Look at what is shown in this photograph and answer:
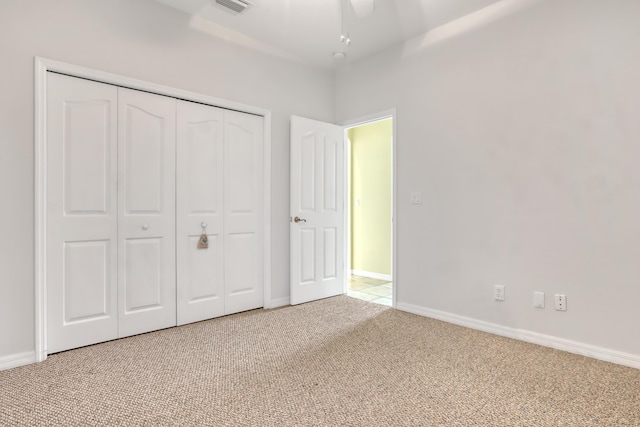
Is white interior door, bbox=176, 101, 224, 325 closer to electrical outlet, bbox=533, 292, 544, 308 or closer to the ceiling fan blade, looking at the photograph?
the ceiling fan blade

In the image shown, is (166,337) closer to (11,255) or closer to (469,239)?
(11,255)

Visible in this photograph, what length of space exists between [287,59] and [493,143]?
218 centimetres

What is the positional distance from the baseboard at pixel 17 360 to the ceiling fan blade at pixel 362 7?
131 inches

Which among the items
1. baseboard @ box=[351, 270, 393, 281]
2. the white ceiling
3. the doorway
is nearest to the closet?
the white ceiling

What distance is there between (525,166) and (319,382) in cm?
214

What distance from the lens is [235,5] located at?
270 centimetres

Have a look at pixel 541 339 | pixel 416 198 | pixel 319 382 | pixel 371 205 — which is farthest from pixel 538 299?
pixel 371 205

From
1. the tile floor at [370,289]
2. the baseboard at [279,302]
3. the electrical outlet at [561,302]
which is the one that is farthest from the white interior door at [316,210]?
the electrical outlet at [561,302]

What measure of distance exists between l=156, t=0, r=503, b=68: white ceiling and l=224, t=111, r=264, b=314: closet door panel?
0.75m

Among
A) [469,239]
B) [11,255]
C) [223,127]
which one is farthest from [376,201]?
[11,255]

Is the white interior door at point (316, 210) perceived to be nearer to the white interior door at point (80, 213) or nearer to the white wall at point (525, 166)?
the white wall at point (525, 166)

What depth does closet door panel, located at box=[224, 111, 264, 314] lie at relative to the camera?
3.23 m

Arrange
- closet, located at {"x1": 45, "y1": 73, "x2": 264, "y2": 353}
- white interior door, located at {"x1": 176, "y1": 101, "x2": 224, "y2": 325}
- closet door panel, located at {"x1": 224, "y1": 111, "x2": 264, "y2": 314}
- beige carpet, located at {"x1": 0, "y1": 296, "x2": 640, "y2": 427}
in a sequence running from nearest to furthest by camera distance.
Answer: beige carpet, located at {"x1": 0, "y1": 296, "x2": 640, "y2": 427} → closet, located at {"x1": 45, "y1": 73, "x2": 264, "y2": 353} → white interior door, located at {"x1": 176, "y1": 101, "x2": 224, "y2": 325} → closet door panel, located at {"x1": 224, "y1": 111, "x2": 264, "y2": 314}

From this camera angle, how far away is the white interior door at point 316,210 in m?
3.60
